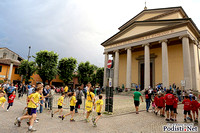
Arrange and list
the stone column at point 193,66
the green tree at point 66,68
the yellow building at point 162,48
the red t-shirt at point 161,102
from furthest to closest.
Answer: the green tree at point 66,68
the yellow building at point 162,48
the stone column at point 193,66
the red t-shirt at point 161,102

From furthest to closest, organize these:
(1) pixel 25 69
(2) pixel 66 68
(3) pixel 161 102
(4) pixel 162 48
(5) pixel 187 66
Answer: (2) pixel 66 68 → (1) pixel 25 69 → (4) pixel 162 48 → (5) pixel 187 66 → (3) pixel 161 102

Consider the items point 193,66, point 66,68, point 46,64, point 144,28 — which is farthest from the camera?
point 66,68

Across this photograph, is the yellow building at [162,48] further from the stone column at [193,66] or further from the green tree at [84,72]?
the green tree at [84,72]

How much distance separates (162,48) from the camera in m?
20.4

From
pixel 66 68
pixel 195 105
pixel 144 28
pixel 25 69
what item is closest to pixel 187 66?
pixel 144 28

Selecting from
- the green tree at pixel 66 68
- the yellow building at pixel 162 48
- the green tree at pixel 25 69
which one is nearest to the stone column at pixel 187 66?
the yellow building at pixel 162 48

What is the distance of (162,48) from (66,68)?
2482 centimetres

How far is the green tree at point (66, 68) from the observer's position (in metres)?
34.9

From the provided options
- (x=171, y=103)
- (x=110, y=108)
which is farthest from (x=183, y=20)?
(x=110, y=108)

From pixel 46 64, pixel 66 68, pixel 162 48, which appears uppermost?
pixel 162 48

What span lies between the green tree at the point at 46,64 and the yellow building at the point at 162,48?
534 inches

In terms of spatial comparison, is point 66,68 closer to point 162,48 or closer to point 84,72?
point 84,72

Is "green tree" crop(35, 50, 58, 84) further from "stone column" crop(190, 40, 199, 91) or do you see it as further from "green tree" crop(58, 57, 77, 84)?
"stone column" crop(190, 40, 199, 91)

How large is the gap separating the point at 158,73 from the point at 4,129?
2513 cm
